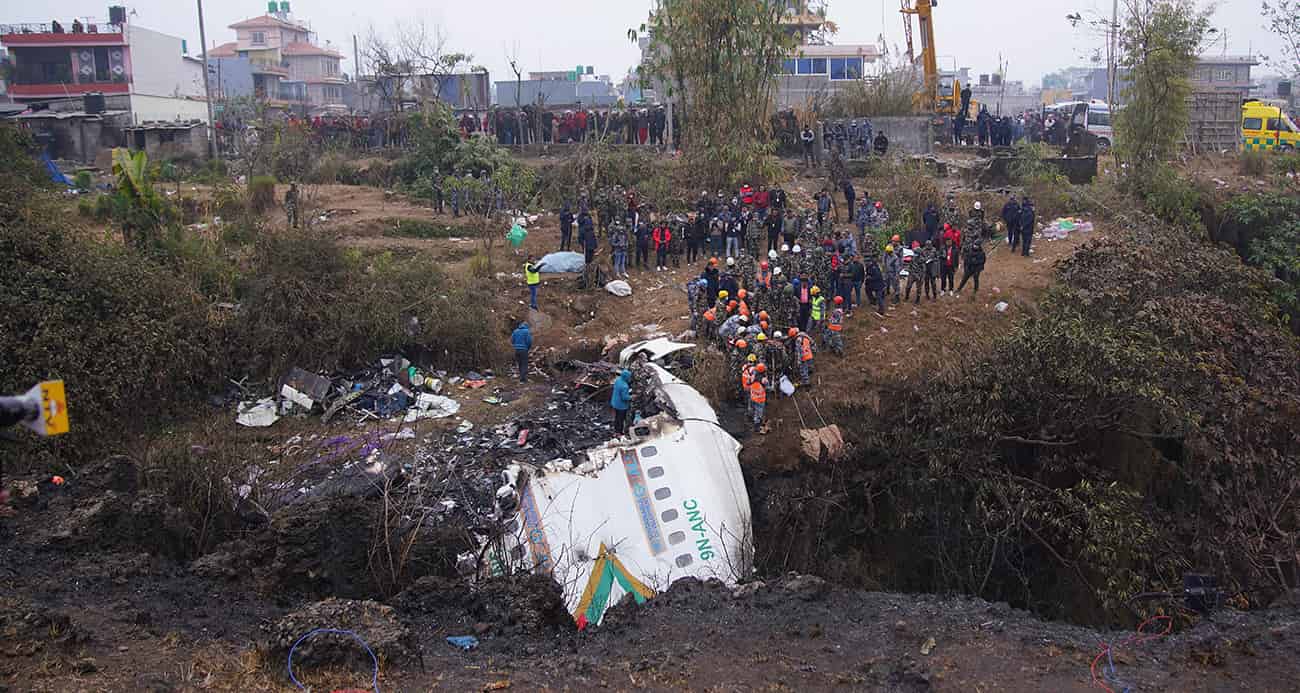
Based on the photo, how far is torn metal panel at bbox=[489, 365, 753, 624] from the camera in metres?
9.34

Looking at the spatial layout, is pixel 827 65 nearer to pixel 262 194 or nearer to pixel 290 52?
pixel 262 194

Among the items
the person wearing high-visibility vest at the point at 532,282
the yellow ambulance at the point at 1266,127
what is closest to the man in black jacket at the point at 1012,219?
the person wearing high-visibility vest at the point at 532,282

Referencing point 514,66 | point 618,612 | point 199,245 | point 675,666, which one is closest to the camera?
point 675,666

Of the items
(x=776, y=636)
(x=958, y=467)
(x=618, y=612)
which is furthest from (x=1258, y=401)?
(x=618, y=612)

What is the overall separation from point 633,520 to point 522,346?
5.23 metres

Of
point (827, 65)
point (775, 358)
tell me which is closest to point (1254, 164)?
point (827, 65)

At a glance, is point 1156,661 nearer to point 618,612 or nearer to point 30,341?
point 618,612

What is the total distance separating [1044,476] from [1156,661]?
399 centimetres

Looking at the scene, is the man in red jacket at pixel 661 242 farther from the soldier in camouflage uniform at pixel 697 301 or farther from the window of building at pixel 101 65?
the window of building at pixel 101 65

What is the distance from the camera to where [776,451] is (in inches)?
469

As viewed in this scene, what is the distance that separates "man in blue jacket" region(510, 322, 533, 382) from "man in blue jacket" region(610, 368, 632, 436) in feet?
9.59

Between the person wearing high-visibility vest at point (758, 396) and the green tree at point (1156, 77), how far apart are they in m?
12.8

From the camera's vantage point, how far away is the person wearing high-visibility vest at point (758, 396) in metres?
12.1

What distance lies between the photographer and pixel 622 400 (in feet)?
38.6
